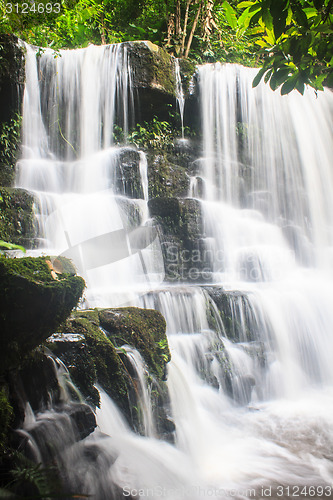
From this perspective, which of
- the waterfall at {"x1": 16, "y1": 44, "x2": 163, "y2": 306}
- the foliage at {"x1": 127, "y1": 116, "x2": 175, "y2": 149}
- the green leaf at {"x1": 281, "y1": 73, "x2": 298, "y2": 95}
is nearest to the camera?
the green leaf at {"x1": 281, "y1": 73, "x2": 298, "y2": 95}

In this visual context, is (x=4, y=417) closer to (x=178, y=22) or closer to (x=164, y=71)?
(x=164, y=71)

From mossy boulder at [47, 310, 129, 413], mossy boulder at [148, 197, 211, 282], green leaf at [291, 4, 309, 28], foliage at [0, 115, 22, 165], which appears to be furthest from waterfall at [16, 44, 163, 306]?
green leaf at [291, 4, 309, 28]

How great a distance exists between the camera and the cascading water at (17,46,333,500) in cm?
362

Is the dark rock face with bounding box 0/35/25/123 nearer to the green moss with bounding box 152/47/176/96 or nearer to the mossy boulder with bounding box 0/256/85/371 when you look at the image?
the green moss with bounding box 152/47/176/96

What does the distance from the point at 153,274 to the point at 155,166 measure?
3.92 m

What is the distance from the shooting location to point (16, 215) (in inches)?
280

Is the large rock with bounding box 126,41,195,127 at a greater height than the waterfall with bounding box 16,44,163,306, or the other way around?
the large rock with bounding box 126,41,195,127

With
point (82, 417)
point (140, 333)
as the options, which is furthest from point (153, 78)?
point (82, 417)

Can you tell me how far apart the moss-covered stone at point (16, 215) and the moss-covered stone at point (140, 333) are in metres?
3.06

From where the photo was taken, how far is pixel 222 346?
588 cm

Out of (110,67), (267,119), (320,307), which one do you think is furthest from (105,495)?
(267,119)

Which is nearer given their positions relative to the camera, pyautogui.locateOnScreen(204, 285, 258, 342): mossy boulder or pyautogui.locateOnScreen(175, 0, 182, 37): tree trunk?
pyautogui.locateOnScreen(204, 285, 258, 342): mossy boulder

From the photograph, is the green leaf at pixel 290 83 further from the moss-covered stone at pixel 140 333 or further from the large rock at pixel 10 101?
the large rock at pixel 10 101

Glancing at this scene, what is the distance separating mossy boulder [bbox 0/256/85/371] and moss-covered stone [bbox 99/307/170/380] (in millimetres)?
1471
